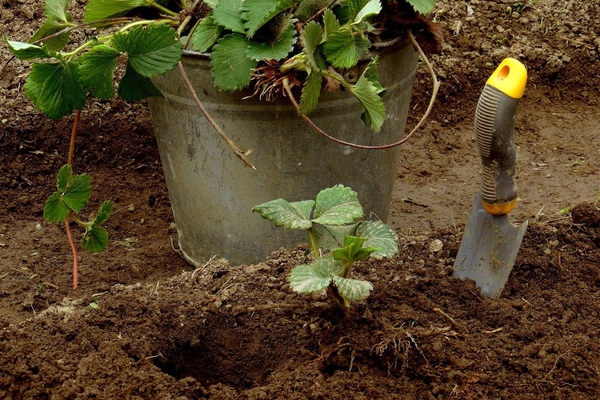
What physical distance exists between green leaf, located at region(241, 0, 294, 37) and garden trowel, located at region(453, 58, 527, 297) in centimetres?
47

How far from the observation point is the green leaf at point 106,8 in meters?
1.76

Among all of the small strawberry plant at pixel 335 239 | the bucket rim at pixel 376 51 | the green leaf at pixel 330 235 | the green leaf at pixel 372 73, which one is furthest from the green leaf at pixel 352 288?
the bucket rim at pixel 376 51

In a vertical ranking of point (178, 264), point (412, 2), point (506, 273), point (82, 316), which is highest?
point (412, 2)

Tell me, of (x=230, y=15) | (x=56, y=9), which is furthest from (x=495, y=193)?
(x=56, y=9)

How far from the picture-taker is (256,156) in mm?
1875

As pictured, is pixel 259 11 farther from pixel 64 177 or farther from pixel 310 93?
pixel 64 177

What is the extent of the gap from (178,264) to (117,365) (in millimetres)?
874

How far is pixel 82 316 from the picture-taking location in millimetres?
1556

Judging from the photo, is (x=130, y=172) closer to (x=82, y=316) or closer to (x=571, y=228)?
(x=82, y=316)

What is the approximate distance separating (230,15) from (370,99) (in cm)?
36

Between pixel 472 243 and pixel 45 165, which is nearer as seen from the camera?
pixel 472 243

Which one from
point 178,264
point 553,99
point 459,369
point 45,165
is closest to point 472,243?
point 459,369

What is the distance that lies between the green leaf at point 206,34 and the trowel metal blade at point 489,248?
0.69 m

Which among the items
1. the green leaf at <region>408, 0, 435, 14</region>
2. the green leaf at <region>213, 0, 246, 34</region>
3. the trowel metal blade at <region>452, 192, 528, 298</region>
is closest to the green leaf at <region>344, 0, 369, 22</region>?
the green leaf at <region>408, 0, 435, 14</region>
